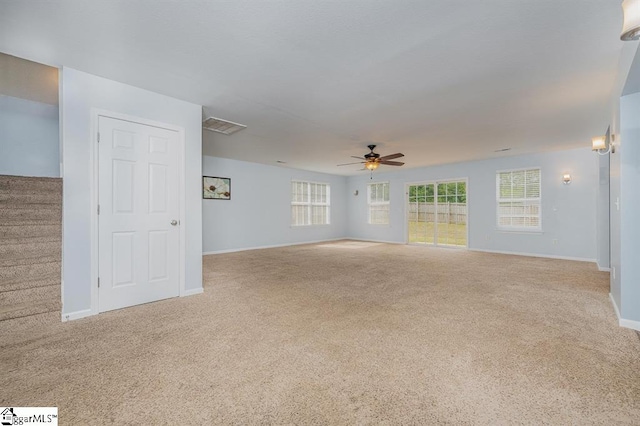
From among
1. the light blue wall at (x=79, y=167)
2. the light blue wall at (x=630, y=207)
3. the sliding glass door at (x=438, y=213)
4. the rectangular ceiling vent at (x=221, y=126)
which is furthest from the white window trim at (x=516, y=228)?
the light blue wall at (x=79, y=167)

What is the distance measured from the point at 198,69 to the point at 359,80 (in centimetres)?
165

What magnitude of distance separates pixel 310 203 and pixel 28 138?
271 inches

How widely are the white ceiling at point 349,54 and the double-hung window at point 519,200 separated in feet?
8.44

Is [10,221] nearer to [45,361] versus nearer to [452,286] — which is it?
[45,361]

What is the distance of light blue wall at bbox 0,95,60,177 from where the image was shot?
13.3ft

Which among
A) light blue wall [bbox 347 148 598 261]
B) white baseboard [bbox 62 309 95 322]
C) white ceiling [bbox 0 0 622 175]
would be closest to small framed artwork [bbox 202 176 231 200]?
white ceiling [bbox 0 0 622 175]

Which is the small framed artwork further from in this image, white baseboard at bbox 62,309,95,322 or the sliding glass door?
the sliding glass door

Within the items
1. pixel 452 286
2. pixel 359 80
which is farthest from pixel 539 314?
pixel 359 80

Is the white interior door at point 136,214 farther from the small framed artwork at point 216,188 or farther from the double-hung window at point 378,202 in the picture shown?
the double-hung window at point 378,202

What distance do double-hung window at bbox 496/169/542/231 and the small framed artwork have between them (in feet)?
22.9

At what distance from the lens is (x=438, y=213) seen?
8.52 m

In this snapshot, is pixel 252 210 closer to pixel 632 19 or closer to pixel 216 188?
pixel 216 188

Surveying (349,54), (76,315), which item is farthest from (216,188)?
(349,54)

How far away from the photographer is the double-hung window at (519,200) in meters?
6.88
